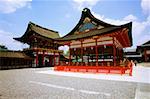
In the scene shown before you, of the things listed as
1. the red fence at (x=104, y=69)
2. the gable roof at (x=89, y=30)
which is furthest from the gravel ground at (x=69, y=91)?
the gable roof at (x=89, y=30)

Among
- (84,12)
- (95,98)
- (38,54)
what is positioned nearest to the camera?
(95,98)

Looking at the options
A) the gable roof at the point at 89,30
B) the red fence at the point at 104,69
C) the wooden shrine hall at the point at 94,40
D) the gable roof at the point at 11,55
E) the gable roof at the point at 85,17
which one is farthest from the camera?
the gable roof at the point at 11,55

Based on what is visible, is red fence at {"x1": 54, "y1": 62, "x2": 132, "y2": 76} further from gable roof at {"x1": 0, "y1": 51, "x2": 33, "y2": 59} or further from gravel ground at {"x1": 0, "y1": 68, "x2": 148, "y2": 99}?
gable roof at {"x1": 0, "y1": 51, "x2": 33, "y2": 59}

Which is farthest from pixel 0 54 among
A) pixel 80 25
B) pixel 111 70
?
pixel 111 70

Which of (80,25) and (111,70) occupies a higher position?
(80,25)

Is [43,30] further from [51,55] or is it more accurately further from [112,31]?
[112,31]

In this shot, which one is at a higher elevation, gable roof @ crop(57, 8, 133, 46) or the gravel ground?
gable roof @ crop(57, 8, 133, 46)

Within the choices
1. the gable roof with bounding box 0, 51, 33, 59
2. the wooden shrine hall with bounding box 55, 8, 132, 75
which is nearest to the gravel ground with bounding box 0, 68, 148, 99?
the wooden shrine hall with bounding box 55, 8, 132, 75

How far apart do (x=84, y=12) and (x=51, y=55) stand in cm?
2161

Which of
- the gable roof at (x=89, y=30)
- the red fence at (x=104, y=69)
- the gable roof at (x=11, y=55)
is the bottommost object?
the red fence at (x=104, y=69)

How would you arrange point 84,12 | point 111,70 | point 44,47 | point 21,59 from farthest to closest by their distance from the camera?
point 44,47 → point 21,59 → point 84,12 → point 111,70

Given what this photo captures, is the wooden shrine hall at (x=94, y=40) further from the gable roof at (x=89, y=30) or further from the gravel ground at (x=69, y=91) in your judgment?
the gravel ground at (x=69, y=91)

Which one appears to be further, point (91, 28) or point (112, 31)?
point (91, 28)

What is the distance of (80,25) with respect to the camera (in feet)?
71.2
